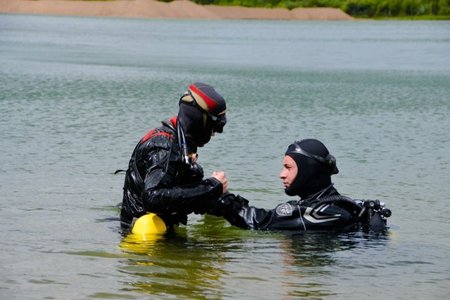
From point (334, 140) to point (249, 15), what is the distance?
590 ft

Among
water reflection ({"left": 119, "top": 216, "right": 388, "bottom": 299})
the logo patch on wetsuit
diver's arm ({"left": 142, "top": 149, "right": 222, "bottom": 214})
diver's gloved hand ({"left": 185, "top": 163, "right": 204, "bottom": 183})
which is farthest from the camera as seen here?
the logo patch on wetsuit

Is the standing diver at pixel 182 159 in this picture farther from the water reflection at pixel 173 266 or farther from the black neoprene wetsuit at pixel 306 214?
the black neoprene wetsuit at pixel 306 214

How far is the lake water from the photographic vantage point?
9352 millimetres

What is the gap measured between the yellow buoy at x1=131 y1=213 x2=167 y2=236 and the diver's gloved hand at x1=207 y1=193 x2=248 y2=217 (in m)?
0.50

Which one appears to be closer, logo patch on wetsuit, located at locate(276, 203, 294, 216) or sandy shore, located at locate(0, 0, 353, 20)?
logo patch on wetsuit, located at locate(276, 203, 294, 216)

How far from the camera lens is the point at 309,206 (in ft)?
35.0

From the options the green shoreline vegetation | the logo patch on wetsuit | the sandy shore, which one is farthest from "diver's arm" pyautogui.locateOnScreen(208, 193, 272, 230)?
the sandy shore

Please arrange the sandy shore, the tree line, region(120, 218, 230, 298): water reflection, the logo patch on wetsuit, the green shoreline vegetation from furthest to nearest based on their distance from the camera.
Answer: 1. the sandy shore
2. the tree line
3. the green shoreline vegetation
4. the logo patch on wetsuit
5. region(120, 218, 230, 298): water reflection

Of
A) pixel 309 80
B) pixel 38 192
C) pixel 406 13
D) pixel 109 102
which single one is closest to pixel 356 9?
pixel 406 13

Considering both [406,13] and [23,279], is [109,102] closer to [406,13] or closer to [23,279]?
[23,279]

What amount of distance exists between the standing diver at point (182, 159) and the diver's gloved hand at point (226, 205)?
0.47m

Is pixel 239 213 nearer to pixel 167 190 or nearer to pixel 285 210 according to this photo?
pixel 285 210

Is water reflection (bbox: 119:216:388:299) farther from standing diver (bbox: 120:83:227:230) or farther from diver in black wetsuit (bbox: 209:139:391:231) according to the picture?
standing diver (bbox: 120:83:227:230)

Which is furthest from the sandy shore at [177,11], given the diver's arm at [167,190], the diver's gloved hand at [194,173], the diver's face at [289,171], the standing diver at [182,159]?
the diver's arm at [167,190]
